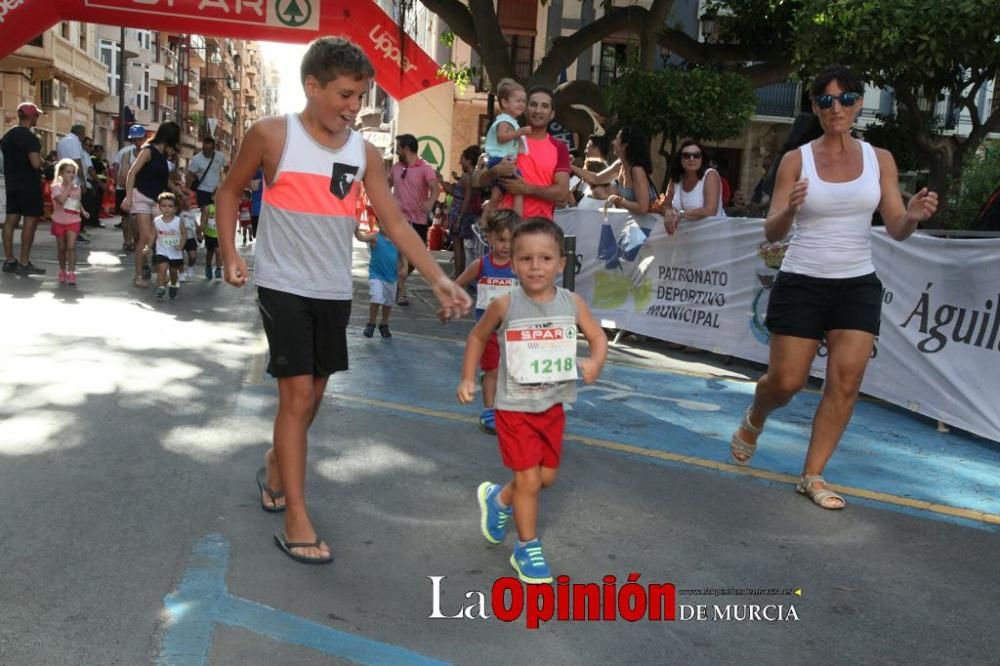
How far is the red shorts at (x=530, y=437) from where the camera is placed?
13.4 ft

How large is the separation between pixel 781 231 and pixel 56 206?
9.41m

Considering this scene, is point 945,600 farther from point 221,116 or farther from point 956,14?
point 221,116

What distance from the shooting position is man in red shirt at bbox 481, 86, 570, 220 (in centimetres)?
655

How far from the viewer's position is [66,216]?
1216 centimetres

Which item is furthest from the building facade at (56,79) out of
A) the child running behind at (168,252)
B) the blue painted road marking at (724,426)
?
the blue painted road marking at (724,426)

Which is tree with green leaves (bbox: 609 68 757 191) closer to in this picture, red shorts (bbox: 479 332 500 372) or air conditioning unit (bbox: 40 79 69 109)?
red shorts (bbox: 479 332 500 372)

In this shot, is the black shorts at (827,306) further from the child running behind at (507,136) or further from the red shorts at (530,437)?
the child running behind at (507,136)

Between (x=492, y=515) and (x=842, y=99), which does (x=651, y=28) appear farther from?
(x=492, y=515)

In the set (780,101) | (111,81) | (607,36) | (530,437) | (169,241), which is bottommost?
(169,241)

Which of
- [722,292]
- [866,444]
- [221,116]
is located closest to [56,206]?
[722,292]

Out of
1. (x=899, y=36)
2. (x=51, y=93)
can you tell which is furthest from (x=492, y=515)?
(x=51, y=93)

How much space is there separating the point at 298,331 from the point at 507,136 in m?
2.95

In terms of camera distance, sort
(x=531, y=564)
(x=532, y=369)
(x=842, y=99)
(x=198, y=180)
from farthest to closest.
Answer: (x=198, y=180) < (x=842, y=99) < (x=532, y=369) < (x=531, y=564)

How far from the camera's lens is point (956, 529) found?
497 centimetres
